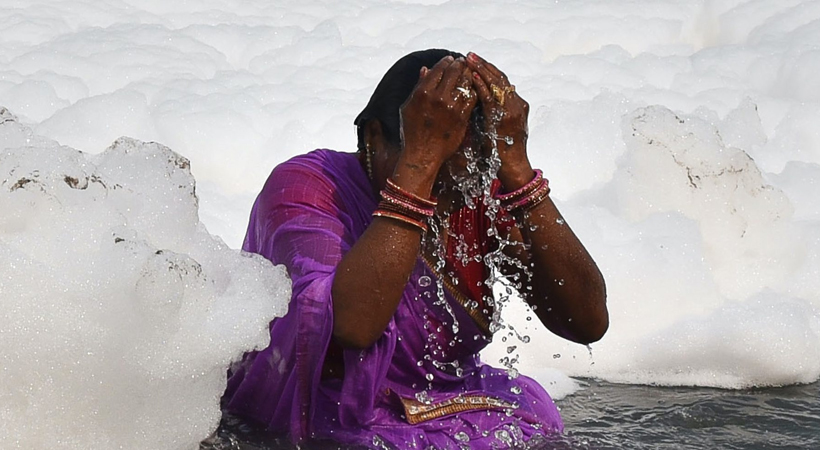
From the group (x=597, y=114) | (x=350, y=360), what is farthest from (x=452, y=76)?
(x=597, y=114)

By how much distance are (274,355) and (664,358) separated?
1.72 meters

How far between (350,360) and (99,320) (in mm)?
622

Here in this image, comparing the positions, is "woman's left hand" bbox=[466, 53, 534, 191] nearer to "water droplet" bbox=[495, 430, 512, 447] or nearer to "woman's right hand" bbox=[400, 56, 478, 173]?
"woman's right hand" bbox=[400, 56, 478, 173]

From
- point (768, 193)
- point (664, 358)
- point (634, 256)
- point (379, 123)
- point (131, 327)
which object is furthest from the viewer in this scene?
point (768, 193)

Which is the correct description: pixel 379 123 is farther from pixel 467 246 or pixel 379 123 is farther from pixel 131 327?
pixel 131 327

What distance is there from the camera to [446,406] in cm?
288

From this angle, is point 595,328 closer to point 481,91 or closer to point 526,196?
point 526,196

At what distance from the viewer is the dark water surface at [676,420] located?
9.84ft

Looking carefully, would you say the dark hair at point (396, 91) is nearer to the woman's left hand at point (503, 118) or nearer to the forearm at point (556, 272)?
the woman's left hand at point (503, 118)

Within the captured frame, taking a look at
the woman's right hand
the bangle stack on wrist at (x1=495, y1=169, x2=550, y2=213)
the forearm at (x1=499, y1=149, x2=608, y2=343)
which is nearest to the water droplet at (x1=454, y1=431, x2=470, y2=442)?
the forearm at (x1=499, y1=149, x2=608, y2=343)

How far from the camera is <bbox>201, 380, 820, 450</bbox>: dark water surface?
300 cm

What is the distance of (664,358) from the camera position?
3973 mm

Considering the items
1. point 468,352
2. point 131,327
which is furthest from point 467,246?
point 131,327

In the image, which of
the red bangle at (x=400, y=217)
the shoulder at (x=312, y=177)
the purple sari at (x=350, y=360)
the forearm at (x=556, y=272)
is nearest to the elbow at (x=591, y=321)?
the forearm at (x=556, y=272)
